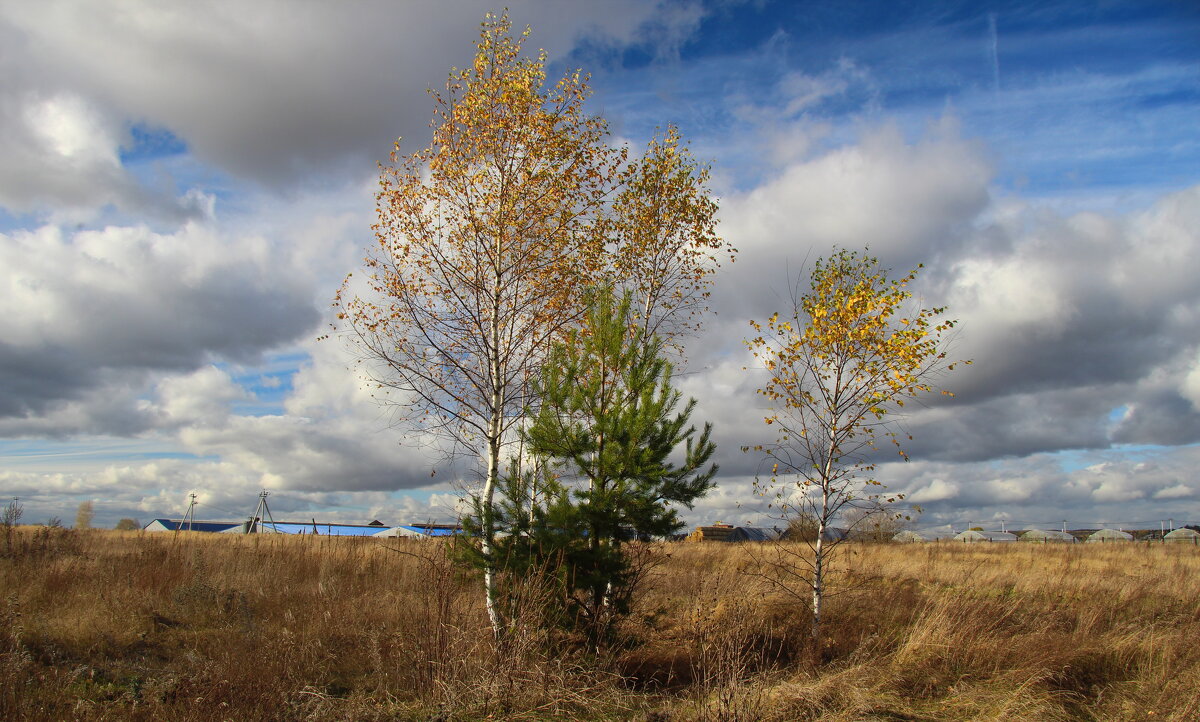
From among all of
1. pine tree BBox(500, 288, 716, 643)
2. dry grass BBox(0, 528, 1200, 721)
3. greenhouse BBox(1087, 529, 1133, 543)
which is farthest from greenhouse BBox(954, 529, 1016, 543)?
pine tree BBox(500, 288, 716, 643)

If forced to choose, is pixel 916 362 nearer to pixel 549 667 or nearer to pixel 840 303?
pixel 840 303

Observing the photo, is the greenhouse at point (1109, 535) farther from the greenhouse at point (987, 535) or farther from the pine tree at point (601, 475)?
the pine tree at point (601, 475)

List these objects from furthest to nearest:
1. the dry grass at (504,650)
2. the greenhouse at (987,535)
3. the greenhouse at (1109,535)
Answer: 1. the greenhouse at (1109,535)
2. the greenhouse at (987,535)
3. the dry grass at (504,650)

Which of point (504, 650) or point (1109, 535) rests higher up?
point (504, 650)

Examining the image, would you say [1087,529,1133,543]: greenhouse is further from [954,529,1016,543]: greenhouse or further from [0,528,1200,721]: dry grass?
[0,528,1200,721]: dry grass

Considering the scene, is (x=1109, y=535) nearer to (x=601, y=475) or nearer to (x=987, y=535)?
(x=987, y=535)

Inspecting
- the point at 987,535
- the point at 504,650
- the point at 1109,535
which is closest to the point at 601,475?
the point at 504,650

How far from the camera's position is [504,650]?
7402 mm

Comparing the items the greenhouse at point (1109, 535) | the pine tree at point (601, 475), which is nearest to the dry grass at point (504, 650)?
the pine tree at point (601, 475)

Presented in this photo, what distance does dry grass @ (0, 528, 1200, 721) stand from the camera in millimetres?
6855

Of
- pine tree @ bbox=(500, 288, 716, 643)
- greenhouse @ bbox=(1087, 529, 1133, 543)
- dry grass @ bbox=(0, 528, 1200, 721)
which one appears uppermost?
pine tree @ bbox=(500, 288, 716, 643)

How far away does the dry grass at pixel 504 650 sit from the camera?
6855 millimetres

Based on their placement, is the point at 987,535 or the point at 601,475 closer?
the point at 601,475

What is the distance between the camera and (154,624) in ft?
35.4
